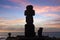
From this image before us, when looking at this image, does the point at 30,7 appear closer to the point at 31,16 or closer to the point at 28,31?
the point at 31,16

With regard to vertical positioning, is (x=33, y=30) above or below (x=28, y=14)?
below

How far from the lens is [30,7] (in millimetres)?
28781

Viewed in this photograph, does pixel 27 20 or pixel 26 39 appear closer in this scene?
pixel 26 39

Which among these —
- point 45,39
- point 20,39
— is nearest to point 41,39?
point 45,39

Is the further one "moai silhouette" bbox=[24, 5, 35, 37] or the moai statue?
the moai statue

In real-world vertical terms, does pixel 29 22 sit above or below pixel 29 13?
below

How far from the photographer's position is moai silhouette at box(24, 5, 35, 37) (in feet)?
93.6

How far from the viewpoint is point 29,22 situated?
2869 centimetres

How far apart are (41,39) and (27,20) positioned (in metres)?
3.94

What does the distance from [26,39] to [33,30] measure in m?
3.32

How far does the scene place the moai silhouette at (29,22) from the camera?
28.5 m

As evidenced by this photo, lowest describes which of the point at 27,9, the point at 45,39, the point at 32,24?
the point at 45,39

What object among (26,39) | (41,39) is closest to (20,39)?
(26,39)

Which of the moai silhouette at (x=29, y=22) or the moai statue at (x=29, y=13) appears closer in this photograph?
the moai silhouette at (x=29, y=22)
